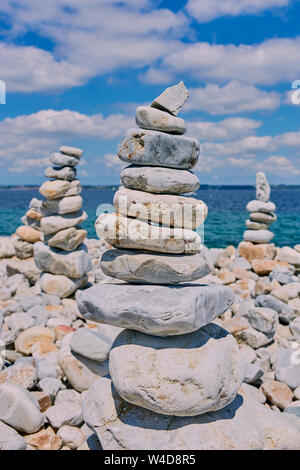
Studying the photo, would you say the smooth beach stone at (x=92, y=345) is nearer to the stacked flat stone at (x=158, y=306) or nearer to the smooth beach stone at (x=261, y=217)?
the stacked flat stone at (x=158, y=306)

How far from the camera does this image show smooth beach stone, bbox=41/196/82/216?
8.75 meters

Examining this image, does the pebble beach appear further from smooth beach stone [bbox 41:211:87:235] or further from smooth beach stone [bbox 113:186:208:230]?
smooth beach stone [bbox 41:211:87:235]

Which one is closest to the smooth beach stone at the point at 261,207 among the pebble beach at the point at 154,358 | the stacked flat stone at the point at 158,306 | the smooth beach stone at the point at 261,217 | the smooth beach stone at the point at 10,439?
the smooth beach stone at the point at 261,217

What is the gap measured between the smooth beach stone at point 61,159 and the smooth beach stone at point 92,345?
4450mm

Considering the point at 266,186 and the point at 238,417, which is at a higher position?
the point at 266,186

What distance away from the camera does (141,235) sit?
3.84 m

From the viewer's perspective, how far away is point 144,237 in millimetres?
3838

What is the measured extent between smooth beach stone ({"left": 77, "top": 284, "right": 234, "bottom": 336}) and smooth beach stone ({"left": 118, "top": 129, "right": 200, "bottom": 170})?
4.14ft

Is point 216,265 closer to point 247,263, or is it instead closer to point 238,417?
point 247,263

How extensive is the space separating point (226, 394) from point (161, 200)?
1.94m

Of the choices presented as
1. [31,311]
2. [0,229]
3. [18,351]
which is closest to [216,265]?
[31,311]

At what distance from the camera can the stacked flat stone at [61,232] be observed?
867 centimetres

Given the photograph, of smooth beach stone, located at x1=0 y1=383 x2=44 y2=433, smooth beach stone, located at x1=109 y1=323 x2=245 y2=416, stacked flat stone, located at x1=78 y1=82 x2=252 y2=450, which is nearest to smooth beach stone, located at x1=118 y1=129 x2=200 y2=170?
stacked flat stone, located at x1=78 y1=82 x2=252 y2=450
